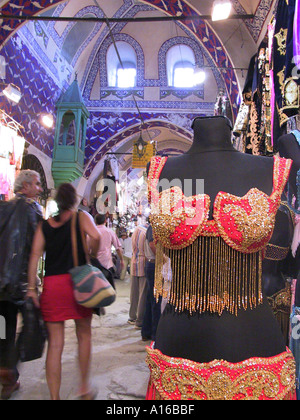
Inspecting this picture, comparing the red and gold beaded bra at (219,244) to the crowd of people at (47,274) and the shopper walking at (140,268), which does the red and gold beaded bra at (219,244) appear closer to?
the crowd of people at (47,274)

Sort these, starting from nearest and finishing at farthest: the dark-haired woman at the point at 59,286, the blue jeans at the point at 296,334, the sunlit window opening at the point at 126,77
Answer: the blue jeans at the point at 296,334, the dark-haired woman at the point at 59,286, the sunlit window opening at the point at 126,77

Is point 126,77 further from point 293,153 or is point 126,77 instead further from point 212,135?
point 212,135

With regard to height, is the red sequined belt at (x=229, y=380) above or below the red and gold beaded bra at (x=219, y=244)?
below

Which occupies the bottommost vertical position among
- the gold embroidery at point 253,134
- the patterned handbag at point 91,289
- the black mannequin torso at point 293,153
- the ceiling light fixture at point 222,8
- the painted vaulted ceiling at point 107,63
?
the patterned handbag at point 91,289

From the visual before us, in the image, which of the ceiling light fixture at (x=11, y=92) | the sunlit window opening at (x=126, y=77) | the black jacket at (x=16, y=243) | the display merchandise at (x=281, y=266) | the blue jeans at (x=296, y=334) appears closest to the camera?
the blue jeans at (x=296, y=334)

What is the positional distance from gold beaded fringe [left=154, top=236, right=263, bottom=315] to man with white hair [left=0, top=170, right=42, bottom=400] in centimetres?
143

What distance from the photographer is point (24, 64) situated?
8398mm

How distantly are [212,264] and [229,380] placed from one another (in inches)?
15.6

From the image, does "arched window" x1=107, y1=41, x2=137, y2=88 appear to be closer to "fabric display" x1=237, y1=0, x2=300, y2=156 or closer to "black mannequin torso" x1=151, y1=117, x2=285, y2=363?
"fabric display" x1=237, y1=0, x2=300, y2=156

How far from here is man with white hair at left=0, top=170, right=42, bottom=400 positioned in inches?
96.0

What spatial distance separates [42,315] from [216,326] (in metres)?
1.34

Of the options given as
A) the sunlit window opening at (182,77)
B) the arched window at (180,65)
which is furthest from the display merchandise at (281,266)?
the sunlit window opening at (182,77)

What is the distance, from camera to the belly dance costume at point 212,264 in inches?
48.4

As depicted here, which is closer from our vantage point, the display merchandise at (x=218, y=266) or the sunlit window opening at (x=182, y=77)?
the display merchandise at (x=218, y=266)
